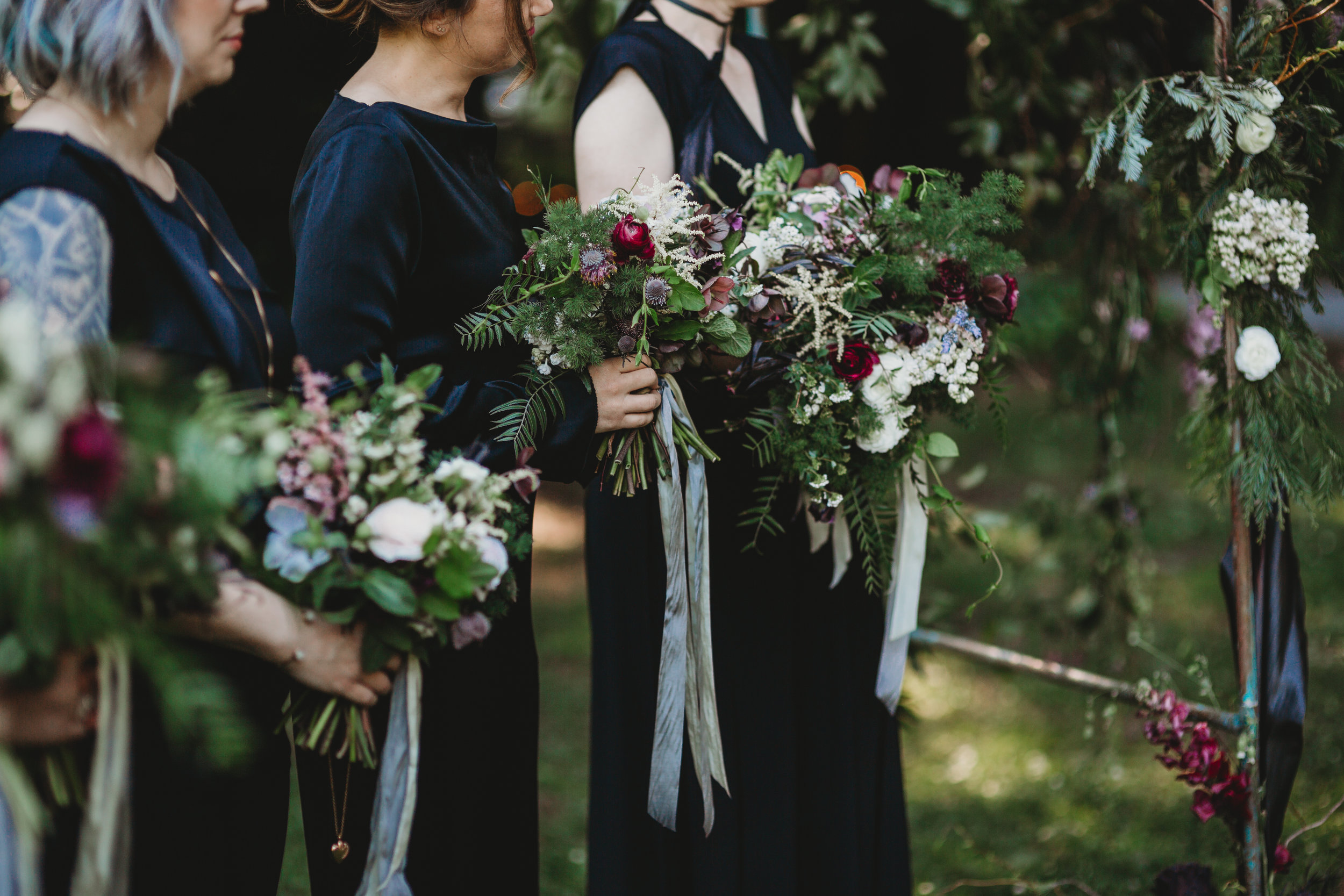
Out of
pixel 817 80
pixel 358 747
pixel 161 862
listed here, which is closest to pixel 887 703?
pixel 358 747

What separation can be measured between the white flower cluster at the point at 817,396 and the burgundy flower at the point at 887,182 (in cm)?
49

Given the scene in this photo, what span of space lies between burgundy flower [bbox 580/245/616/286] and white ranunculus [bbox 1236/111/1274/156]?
4.54 ft

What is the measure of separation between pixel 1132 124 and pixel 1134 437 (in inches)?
252

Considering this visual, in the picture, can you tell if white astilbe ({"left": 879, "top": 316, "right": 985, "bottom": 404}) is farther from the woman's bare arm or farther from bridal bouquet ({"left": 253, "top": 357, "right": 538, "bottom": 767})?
bridal bouquet ({"left": 253, "top": 357, "right": 538, "bottom": 767})

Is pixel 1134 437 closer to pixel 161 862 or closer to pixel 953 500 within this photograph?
pixel 953 500

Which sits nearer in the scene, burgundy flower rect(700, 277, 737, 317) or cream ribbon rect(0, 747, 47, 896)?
cream ribbon rect(0, 747, 47, 896)

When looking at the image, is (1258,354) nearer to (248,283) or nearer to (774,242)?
(774,242)

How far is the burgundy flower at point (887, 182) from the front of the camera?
Result: 7.12 feet

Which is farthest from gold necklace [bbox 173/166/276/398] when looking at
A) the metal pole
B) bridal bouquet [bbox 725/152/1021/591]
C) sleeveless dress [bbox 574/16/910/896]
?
the metal pole

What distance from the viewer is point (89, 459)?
97 cm

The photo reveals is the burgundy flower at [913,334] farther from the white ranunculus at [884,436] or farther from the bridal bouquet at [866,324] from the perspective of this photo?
the white ranunculus at [884,436]

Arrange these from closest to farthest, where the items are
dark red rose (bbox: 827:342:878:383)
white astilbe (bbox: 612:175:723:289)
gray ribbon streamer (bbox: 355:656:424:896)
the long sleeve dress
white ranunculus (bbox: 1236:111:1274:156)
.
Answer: gray ribbon streamer (bbox: 355:656:424:896)
the long sleeve dress
white astilbe (bbox: 612:175:723:289)
dark red rose (bbox: 827:342:878:383)
white ranunculus (bbox: 1236:111:1274:156)

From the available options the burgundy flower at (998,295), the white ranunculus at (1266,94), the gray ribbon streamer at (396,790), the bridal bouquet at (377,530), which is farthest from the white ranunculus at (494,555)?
the white ranunculus at (1266,94)

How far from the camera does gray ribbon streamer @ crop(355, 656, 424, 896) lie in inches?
56.6
